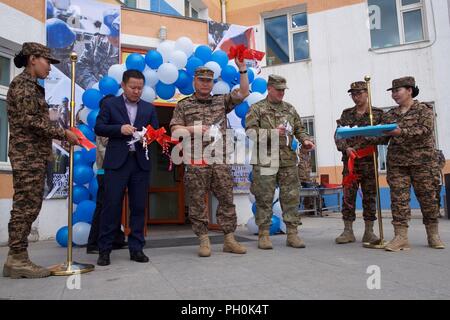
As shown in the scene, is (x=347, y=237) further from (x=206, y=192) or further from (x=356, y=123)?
(x=206, y=192)

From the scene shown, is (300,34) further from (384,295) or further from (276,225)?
(384,295)

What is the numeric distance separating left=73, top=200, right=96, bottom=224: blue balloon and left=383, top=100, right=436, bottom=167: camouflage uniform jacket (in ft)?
12.0

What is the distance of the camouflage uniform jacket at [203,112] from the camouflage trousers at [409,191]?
73.9 inches

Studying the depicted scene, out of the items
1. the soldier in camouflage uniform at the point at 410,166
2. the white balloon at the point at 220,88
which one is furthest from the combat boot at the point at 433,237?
the white balloon at the point at 220,88

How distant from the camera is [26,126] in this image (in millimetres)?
3197

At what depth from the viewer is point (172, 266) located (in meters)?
3.51

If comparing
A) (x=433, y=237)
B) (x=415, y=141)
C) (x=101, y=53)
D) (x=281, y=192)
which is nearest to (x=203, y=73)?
(x=281, y=192)

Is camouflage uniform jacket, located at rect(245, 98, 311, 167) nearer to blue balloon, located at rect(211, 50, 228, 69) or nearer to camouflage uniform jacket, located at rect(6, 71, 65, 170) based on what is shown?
blue balloon, located at rect(211, 50, 228, 69)

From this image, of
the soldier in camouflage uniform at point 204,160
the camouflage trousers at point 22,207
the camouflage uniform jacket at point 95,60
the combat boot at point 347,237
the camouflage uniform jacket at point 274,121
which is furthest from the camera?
the camouflage uniform jacket at point 95,60

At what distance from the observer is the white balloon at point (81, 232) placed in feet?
16.2

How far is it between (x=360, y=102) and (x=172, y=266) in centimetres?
291

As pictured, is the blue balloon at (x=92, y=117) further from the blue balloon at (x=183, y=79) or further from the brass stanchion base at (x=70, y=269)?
the brass stanchion base at (x=70, y=269)
